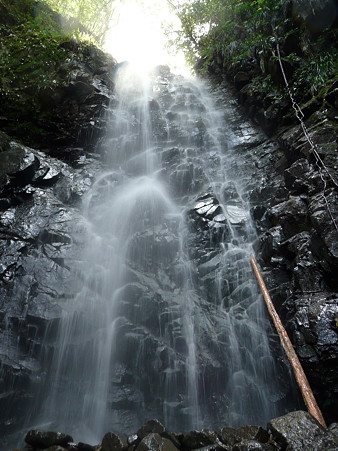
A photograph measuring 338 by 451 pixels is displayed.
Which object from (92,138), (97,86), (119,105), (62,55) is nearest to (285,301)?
(92,138)

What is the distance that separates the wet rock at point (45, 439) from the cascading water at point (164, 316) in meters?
1.22

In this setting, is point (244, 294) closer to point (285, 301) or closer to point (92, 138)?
point (285, 301)

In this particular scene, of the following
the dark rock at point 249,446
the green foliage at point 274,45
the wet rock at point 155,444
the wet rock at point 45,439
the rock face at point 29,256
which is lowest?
the dark rock at point 249,446

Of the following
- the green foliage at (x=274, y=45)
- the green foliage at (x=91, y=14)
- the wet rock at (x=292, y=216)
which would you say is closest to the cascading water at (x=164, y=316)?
the wet rock at (x=292, y=216)

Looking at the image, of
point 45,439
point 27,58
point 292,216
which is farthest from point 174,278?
point 27,58

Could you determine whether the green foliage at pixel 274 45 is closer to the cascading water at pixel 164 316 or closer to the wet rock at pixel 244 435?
the cascading water at pixel 164 316

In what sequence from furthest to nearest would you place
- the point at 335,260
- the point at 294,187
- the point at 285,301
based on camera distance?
the point at 294,187 < the point at 285,301 < the point at 335,260

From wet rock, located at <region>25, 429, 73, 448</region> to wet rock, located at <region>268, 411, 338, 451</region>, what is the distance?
2.93 metres

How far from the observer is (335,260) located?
5254mm

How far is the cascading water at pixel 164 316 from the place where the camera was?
5.31 m

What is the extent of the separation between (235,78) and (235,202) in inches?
321

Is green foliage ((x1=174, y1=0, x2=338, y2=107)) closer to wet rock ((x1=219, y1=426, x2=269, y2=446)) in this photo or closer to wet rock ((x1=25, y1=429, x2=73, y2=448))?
wet rock ((x1=219, y1=426, x2=269, y2=446))

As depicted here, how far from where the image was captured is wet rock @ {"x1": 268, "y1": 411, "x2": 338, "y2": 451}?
3024mm

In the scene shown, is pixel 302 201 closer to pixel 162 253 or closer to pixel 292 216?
pixel 292 216
